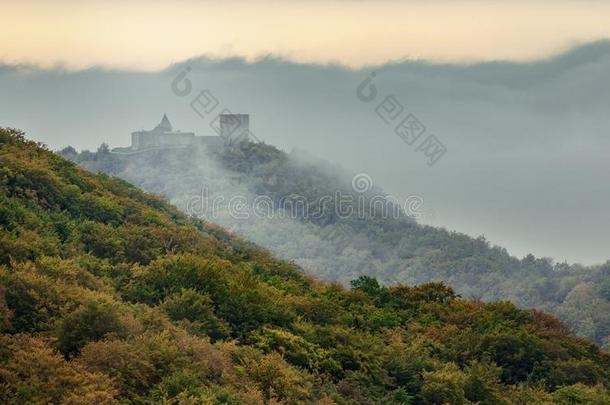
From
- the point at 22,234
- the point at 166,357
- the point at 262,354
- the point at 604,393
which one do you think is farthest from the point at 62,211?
the point at 604,393

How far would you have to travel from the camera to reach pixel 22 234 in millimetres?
32469

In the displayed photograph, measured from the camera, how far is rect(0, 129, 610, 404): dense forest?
24234 millimetres

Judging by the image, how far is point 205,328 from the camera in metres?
31.0

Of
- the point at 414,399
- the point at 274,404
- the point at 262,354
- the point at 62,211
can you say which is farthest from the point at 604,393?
the point at 62,211

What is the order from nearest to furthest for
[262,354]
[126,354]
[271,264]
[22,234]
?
[126,354] < [262,354] < [22,234] < [271,264]

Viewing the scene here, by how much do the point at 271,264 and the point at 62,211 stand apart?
479 inches

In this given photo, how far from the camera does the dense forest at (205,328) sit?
24234mm

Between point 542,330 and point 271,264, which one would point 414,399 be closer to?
point 542,330

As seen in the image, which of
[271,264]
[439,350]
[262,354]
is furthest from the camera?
[271,264]

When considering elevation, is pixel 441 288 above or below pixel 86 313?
above

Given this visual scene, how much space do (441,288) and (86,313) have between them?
28.2 m

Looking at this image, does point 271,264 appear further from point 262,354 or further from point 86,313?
point 86,313

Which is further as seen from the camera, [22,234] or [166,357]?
[22,234]

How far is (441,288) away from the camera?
168ft
